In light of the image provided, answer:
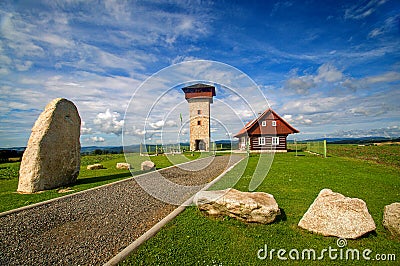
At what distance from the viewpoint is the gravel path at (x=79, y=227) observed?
5.23m

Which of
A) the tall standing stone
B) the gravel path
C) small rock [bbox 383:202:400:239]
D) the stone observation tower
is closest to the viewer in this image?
A: the gravel path

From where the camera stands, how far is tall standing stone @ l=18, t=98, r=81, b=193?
436 inches

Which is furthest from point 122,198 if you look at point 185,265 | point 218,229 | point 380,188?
point 380,188

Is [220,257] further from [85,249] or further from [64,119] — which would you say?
[64,119]

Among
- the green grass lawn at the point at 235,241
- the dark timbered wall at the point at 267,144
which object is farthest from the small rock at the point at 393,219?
the dark timbered wall at the point at 267,144

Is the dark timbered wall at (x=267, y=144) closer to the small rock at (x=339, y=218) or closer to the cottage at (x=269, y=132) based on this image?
the cottage at (x=269, y=132)

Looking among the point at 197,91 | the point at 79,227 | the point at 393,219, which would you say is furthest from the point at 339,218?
the point at 197,91

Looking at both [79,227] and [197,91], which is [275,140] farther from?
[79,227]

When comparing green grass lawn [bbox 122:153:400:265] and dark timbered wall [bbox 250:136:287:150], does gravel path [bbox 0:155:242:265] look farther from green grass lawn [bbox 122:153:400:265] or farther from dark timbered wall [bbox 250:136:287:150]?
dark timbered wall [bbox 250:136:287:150]

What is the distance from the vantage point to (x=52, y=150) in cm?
1161

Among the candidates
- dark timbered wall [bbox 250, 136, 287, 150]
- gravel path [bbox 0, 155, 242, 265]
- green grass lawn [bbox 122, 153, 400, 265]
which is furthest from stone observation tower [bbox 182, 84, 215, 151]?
green grass lawn [bbox 122, 153, 400, 265]

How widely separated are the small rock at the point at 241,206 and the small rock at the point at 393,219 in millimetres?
2476

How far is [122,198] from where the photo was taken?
996 cm

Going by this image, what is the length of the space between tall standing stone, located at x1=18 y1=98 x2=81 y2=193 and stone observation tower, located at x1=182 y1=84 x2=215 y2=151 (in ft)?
89.9
